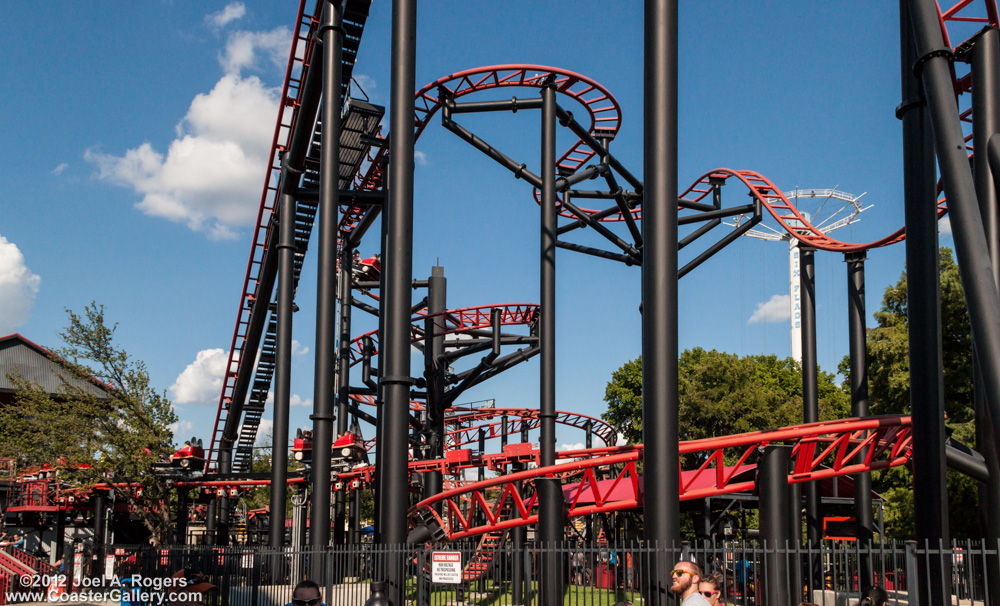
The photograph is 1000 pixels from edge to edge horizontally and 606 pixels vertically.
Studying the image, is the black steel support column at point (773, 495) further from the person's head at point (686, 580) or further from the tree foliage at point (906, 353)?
the tree foliage at point (906, 353)

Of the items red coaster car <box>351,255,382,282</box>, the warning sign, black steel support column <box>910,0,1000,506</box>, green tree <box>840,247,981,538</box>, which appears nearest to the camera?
black steel support column <box>910,0,1000,506</box>

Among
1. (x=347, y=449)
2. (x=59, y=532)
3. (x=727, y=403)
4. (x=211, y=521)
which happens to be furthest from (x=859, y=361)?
(x=59, y=532)

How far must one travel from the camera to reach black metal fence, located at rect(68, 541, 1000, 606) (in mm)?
7661

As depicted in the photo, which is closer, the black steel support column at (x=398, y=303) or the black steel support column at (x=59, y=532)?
the black steel support column at (x=398, y=303)

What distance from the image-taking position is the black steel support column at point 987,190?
8938 mm

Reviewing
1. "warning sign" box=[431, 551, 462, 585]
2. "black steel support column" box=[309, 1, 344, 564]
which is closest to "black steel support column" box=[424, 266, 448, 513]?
"black steel support column" box=[309, 1, 344, 564]

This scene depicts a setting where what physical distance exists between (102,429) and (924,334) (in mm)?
22069

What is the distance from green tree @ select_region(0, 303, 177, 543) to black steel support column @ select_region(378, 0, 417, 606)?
50.4 ft

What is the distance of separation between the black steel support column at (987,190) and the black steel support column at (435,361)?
1822 centimetres

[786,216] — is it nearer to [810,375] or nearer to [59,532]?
[810,375]

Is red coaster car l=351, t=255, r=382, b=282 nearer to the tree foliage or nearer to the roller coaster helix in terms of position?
the roller coaster helix

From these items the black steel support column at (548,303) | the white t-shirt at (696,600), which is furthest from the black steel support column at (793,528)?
the white t-shirt at (696,600)

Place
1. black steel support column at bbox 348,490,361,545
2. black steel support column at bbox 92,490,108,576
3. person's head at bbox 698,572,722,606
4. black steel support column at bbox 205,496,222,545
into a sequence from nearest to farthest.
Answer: person's head at bbox 698,572,722,606
black steel support column at bbox 348,490,361,545
black steel support column at bbox 92,490,108,576
black steel support column at bbox 205,496,222,545

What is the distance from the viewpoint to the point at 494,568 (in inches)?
575
